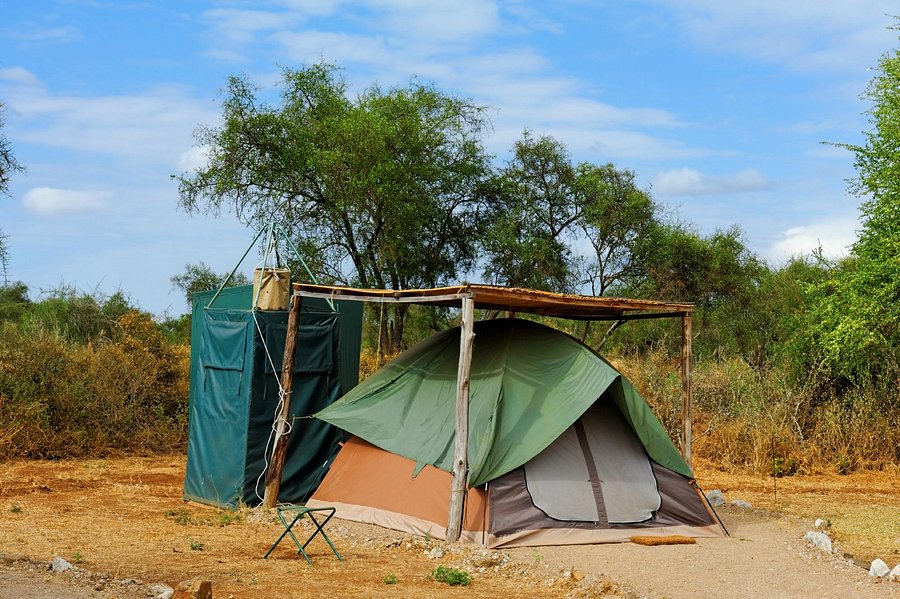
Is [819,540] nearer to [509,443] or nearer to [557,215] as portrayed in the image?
[509,443]

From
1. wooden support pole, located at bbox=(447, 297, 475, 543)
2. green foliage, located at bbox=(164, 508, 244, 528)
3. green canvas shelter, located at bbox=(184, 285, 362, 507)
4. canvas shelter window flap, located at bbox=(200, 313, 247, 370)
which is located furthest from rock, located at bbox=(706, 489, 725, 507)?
canvas shelter window flap, located at bbox=(200, 313, 247, 370)

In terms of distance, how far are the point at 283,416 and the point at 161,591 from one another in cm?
395

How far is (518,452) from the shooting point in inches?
358

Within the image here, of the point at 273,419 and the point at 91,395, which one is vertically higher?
the point at 273,419

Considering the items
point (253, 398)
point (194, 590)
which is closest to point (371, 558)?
point (194, 590)

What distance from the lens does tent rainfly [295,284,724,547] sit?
29.1 ft

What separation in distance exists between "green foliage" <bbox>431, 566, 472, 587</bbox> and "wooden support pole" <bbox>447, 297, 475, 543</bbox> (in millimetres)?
1173

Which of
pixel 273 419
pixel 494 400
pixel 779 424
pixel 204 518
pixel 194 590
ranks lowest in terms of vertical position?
pixel 204 518

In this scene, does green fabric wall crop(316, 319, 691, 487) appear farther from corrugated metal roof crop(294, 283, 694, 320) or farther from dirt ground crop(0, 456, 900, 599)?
dirt ground crop(0, 456, 900, 599)

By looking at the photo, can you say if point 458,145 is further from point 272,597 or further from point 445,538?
point 272,597

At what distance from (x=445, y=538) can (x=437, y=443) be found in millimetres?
1075

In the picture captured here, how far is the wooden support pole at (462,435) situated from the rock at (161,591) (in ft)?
9.41

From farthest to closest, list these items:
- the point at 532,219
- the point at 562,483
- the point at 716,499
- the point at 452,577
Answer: the point at 532,219
the point at 716,499
the point at 562,483
the point at 452,577

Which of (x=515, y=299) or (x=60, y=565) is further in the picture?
(x=515, y=299)
